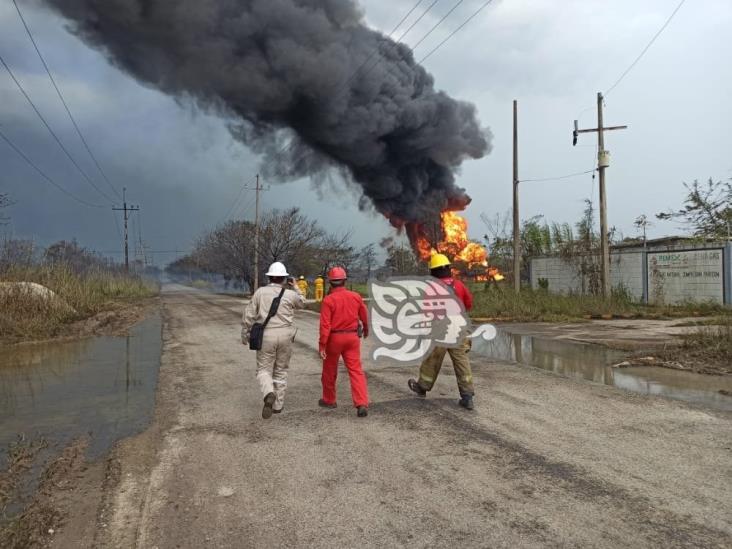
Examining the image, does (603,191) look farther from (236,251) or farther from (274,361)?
(236,251)

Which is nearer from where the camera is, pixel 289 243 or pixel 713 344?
pixel 713 344

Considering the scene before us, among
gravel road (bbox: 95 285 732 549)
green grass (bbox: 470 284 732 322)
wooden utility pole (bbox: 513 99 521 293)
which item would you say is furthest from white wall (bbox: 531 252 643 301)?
gravel road (bbox: 95 285 732 549)

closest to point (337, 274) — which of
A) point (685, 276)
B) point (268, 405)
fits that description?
point (268, 405)

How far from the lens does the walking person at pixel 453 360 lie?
18.1 feet

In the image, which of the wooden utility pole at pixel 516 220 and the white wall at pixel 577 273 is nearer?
the wooden utility pole at pixel 516 220

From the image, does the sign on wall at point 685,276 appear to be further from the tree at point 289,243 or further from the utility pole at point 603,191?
the tree at point 289,243

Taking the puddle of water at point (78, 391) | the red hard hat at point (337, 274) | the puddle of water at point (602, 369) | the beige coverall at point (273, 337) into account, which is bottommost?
the puddle of water at point (78, 391)

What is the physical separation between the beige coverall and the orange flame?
1809cm

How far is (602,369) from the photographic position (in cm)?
818

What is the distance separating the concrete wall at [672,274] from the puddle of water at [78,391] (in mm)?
17238

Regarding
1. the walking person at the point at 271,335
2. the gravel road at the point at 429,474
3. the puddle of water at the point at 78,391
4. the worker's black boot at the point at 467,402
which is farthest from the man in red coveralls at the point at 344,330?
the puddle of water at the point at 78,391

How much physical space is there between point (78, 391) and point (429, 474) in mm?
5327

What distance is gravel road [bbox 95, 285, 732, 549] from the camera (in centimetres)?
289

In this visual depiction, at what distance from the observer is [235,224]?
152ft
